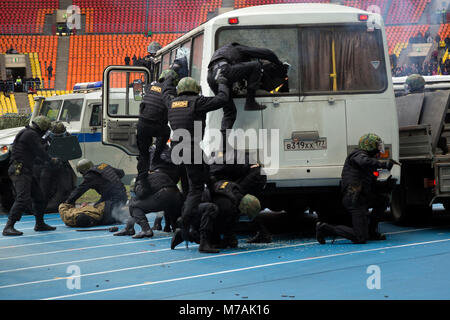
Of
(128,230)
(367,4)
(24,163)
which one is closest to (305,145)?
(128,230)

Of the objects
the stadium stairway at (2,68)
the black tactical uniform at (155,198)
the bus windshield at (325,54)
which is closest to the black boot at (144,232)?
the black tactical uniform at (155,198)

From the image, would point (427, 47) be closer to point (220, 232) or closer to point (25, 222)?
point (25, 222)

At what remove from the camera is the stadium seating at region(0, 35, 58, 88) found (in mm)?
36531

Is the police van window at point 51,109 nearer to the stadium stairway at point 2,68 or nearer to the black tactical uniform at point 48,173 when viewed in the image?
the black tactical uniform at point 48,173

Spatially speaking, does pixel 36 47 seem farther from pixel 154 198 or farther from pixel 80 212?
pixel 154 198

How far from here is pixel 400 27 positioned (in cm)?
3678

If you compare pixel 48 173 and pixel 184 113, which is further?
pixel 48 173

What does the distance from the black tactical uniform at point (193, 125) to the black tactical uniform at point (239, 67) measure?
303 mm

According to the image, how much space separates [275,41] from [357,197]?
226 cm

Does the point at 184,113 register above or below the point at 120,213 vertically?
above

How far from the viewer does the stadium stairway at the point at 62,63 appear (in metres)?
35.4

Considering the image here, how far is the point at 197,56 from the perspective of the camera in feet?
32.7

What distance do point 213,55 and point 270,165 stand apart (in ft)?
5.12

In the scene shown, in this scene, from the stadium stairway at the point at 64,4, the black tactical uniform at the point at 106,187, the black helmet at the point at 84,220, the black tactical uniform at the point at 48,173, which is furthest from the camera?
the stadium stairway at the point at 64,4
